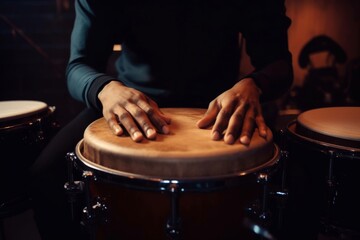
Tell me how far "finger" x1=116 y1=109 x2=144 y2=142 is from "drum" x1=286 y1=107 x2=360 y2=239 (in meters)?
0.49

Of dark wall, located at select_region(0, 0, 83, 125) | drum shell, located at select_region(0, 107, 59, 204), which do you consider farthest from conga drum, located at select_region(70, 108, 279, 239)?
dark wall, located at select_region(0, 0, 83, 125)

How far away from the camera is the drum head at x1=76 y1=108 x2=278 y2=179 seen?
0.67 metres

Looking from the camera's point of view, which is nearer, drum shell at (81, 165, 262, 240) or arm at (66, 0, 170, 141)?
drum shell at (81, 165, 262, 240)

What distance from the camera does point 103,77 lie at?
101cm

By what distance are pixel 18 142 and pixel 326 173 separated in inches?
36.7

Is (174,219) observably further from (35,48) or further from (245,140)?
(35,48)

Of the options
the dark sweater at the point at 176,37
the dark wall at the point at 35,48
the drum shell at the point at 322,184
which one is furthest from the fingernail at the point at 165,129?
the dark wall at the point at 35,48

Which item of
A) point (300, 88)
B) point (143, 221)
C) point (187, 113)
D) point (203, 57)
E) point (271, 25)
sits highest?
point (271, 25)

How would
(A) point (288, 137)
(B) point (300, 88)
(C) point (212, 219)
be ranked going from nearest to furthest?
(C) point (212, 219)
(A) point (288, 137)
(B) point (300, 88)

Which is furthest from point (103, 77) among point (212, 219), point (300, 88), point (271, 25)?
point (300, 88)

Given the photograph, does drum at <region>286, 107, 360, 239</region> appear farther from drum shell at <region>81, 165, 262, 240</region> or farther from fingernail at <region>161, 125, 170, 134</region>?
fingernail at <region>161, 125, 170, 134</region>

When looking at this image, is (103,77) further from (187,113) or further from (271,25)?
(271,25)

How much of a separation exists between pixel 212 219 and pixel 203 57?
0.72 m

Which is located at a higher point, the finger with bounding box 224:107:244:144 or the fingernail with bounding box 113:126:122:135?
the finger with bounding box 224:107:244:144
